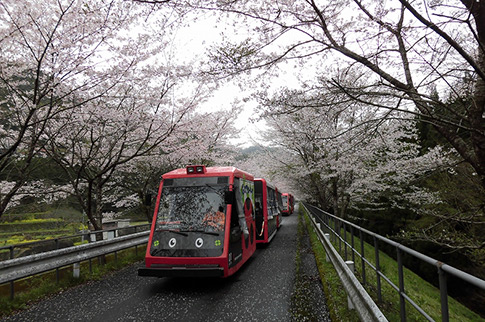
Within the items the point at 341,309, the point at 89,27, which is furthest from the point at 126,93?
the point at 341,309

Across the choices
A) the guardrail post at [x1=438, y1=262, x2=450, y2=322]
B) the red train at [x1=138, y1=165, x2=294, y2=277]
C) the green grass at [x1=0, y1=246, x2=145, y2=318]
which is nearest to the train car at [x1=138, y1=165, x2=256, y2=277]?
the red train at [x1=138, y1=165, x2=294, y2=277]

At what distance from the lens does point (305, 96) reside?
6.13m

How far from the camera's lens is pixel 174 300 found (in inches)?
210

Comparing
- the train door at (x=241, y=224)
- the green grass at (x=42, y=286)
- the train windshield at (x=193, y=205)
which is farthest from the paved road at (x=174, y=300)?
the train windshield at (x=193, y=205)

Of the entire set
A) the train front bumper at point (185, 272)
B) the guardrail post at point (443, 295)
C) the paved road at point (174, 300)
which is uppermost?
the guardrail post at point (443, 295)

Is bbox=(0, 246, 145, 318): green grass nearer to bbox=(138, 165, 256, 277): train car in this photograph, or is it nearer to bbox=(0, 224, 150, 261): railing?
bbox=(0, 224, 150, 261): railing

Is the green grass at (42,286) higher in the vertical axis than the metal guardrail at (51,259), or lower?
lower

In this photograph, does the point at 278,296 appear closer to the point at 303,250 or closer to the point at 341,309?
the point at 341,309

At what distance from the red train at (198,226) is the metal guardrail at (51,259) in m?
1.29

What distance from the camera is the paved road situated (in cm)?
458

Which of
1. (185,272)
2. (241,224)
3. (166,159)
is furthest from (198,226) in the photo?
(166,159)

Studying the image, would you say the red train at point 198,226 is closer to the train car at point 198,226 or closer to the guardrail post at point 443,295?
the train car at point 198,226

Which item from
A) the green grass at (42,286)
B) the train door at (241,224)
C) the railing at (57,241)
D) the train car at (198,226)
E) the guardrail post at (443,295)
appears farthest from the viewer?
the train door at (241,224)

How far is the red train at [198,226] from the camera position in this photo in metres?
6.16
